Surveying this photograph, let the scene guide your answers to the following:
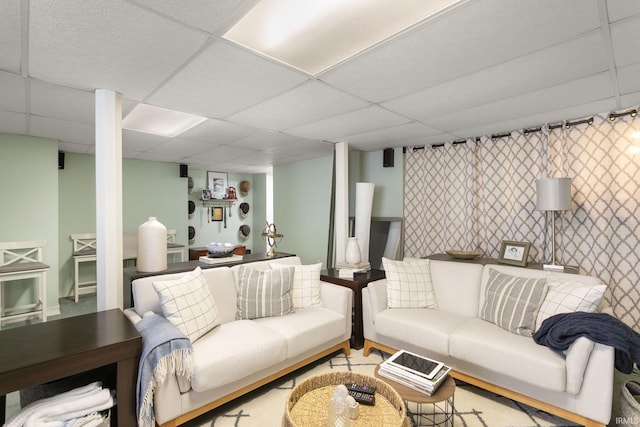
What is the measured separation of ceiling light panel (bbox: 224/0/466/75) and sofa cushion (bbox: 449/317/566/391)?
6.97 feet

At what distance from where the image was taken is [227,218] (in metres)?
7.68

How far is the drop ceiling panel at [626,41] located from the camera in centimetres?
155

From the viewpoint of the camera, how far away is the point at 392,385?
Answer: 5.90ft

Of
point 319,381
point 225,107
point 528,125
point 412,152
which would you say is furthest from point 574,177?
point 225,107

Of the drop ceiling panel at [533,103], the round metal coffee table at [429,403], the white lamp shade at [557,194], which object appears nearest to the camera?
the round metal coffee table at [429,403]

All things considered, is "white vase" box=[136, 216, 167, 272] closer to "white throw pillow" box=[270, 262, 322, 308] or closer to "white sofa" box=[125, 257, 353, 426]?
"white sofa" box=[125, 257, 353, 426]

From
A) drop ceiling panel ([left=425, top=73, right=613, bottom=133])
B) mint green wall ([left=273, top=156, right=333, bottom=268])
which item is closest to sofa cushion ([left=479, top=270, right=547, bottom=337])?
drop ceiling panel ([left=425, top=73, right=613, bottom=133])

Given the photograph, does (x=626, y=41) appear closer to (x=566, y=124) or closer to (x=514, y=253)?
(x=566, y=124)

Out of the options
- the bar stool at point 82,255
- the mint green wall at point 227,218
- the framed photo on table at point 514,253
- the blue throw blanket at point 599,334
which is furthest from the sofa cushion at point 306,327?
the mint green wall at point 227,218

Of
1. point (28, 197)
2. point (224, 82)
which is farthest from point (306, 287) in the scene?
point (28, 197)

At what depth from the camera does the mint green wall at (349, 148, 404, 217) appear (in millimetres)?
4516

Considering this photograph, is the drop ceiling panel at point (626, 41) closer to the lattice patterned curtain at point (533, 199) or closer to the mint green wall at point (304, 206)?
the lattice patterned curtain at point (533, 199)

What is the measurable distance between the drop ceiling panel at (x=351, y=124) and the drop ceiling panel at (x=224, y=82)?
84 cm

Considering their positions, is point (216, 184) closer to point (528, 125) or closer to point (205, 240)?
point (205, 240)
